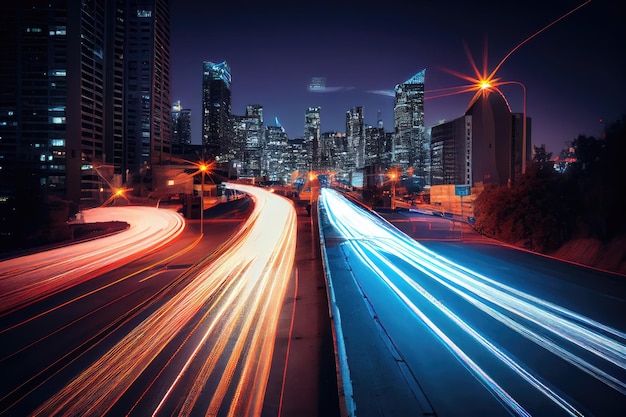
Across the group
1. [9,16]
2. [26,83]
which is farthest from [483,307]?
[9,16]

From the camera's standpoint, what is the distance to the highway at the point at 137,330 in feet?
19.6

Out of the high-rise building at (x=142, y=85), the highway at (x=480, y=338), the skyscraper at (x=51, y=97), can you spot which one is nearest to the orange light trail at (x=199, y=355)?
the highway at (x=480, y=338)

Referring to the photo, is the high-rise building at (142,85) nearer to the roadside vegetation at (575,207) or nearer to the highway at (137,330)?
the highway at (137,330)

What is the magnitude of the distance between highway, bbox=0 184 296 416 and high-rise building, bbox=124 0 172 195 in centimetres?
9514

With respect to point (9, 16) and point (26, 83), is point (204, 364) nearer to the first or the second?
point (26, 83)

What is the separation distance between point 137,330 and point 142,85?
11192cm

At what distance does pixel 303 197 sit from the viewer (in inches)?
1889

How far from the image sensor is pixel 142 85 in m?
106

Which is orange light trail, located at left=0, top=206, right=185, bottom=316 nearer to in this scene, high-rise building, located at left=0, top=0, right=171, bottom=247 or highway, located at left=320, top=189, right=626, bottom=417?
highway, located at left=320, top=189, right=626, bottom=417

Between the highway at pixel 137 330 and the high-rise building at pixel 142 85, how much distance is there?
312 ft

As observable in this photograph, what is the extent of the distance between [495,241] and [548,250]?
2555 millimetres

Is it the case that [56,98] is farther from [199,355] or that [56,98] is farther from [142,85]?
[199,355]

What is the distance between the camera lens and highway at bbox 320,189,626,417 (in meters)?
5.75

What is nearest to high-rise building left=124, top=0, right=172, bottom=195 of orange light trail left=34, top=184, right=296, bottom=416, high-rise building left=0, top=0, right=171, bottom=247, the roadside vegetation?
high-rise building left=0, top=0, right=171, bottom=247
